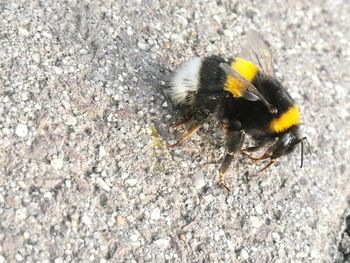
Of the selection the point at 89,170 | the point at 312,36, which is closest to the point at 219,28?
the point at 312,36

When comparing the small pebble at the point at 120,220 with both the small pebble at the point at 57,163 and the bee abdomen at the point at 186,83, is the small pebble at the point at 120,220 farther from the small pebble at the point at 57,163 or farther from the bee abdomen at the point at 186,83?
the bee abdomen at the point at 186,83

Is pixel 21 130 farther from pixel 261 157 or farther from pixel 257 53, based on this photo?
pixel 257 53

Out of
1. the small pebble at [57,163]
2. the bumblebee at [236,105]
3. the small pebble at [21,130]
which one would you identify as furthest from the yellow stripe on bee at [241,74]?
the small pebble at [21,130]

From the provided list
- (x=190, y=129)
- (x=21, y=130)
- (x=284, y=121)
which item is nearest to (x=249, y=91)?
(x=284, y=121)

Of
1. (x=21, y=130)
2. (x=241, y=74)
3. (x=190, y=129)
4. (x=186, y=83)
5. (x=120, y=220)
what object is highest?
(x=241, y=74)

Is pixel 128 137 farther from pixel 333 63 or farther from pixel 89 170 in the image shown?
pixel 333 63

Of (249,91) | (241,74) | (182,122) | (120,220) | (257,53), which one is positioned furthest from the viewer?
(257,53)

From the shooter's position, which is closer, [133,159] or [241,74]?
[133,159]

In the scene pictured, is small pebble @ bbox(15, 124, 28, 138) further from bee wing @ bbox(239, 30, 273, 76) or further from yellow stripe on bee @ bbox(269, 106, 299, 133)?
bee wing @ bbox(239, 30, 273, 76)
